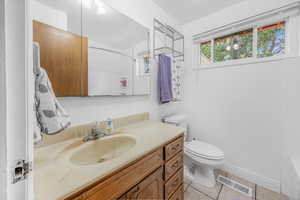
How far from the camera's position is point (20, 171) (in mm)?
276

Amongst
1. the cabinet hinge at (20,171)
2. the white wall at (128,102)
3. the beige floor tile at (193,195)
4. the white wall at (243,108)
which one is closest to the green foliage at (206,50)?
the white wall at (243,108)

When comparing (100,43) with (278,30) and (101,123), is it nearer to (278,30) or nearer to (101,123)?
(101,123)

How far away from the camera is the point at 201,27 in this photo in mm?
1796

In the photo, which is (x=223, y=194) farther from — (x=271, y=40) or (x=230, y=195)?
(x=271, y=40)

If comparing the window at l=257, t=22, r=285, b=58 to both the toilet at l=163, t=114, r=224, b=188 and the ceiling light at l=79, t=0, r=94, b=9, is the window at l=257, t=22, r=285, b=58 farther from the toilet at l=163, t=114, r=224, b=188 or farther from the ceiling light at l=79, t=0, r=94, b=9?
the ceiling light at l=79, t=0, r=94, b=9

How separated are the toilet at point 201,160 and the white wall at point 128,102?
1.05ft

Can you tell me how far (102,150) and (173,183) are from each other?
0.64m

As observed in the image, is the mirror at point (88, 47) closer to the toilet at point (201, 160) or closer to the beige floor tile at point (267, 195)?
the toilet at point (201, 160)

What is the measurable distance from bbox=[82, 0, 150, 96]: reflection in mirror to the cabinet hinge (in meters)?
0.73

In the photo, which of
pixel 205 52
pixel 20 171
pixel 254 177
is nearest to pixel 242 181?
pixel 254 177

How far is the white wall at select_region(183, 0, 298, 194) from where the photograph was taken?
53.8 inches

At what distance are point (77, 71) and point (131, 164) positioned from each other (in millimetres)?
739

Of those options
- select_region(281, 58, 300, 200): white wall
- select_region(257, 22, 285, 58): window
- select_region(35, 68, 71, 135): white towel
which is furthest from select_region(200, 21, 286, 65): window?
select_region(35, 68, 71, 135): white towel

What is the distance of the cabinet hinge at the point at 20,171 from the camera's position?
269 millimetres
